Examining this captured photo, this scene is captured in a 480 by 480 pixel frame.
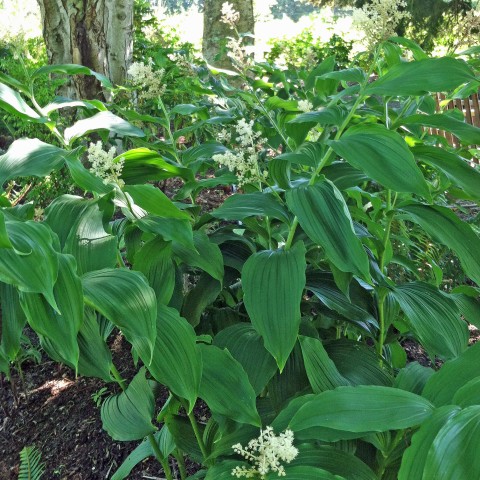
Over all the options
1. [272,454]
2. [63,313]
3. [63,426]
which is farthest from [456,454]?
[63,426]

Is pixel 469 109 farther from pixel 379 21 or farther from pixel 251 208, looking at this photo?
pixel 251 208

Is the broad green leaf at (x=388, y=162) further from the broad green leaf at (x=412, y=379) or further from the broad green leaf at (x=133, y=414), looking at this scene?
the broad green leaf at (x=133, y=414)

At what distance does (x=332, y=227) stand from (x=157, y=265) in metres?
0.42

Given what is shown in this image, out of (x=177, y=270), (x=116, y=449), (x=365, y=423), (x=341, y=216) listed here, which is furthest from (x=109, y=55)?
(x=365, y=423)

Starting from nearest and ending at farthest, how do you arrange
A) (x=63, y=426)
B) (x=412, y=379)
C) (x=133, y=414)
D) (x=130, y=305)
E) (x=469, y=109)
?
1. (x=130, y=305)
2. (x=412, y=379)
3. (x=133, y=414)
4. (x=63, y=426)
5. (x=469, y=109)

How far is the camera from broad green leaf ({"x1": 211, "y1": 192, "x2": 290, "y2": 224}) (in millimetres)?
1358

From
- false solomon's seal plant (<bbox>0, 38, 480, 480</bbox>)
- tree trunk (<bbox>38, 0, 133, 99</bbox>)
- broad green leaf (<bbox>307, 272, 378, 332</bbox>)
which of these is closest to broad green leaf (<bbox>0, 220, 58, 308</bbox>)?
false solomon's seal plant (<bbox>0, 38, 480, 480</bbox>)

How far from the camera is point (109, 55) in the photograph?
12.7 ft

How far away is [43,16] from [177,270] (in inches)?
115

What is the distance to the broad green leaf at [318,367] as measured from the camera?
1196 millimetres

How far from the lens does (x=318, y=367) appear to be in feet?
3.99

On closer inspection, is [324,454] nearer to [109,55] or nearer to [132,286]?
[132,286]

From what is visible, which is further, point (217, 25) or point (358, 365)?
point (217, 25)

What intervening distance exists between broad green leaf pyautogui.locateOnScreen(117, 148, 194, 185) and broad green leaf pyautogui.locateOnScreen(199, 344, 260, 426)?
0.51 meters
